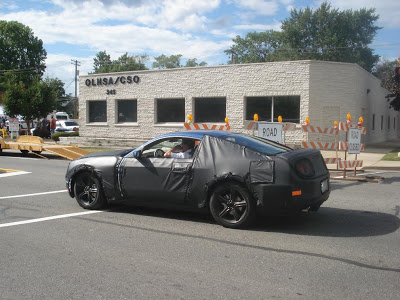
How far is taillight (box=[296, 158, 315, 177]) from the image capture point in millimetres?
6164

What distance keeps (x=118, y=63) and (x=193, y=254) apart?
266 ft

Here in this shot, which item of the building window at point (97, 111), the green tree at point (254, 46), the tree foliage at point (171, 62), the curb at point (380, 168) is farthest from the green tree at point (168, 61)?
the curb at point (380, 168)

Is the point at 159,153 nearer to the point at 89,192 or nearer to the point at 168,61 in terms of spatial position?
the point at 89,192

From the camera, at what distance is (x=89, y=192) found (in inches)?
311

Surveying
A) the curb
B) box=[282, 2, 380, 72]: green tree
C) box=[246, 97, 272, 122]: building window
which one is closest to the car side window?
the curb

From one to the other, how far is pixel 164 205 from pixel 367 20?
57255 mm

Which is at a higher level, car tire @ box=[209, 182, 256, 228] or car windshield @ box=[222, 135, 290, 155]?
car windshield @ box=[222, 135, 290, 155]

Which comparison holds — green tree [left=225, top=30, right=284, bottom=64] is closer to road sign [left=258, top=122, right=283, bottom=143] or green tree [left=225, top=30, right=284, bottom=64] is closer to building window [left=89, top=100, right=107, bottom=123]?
building window [left=89, top=100, right=107, bottom=123]

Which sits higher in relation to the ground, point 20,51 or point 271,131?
point 20,51

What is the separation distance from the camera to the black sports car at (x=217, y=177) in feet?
19.9

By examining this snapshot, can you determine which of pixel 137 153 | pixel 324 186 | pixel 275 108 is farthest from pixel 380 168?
pixel 137 153

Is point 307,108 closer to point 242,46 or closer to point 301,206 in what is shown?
point 301,206

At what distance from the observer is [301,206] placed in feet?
19.9

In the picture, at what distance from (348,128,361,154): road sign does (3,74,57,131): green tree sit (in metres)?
26.0
